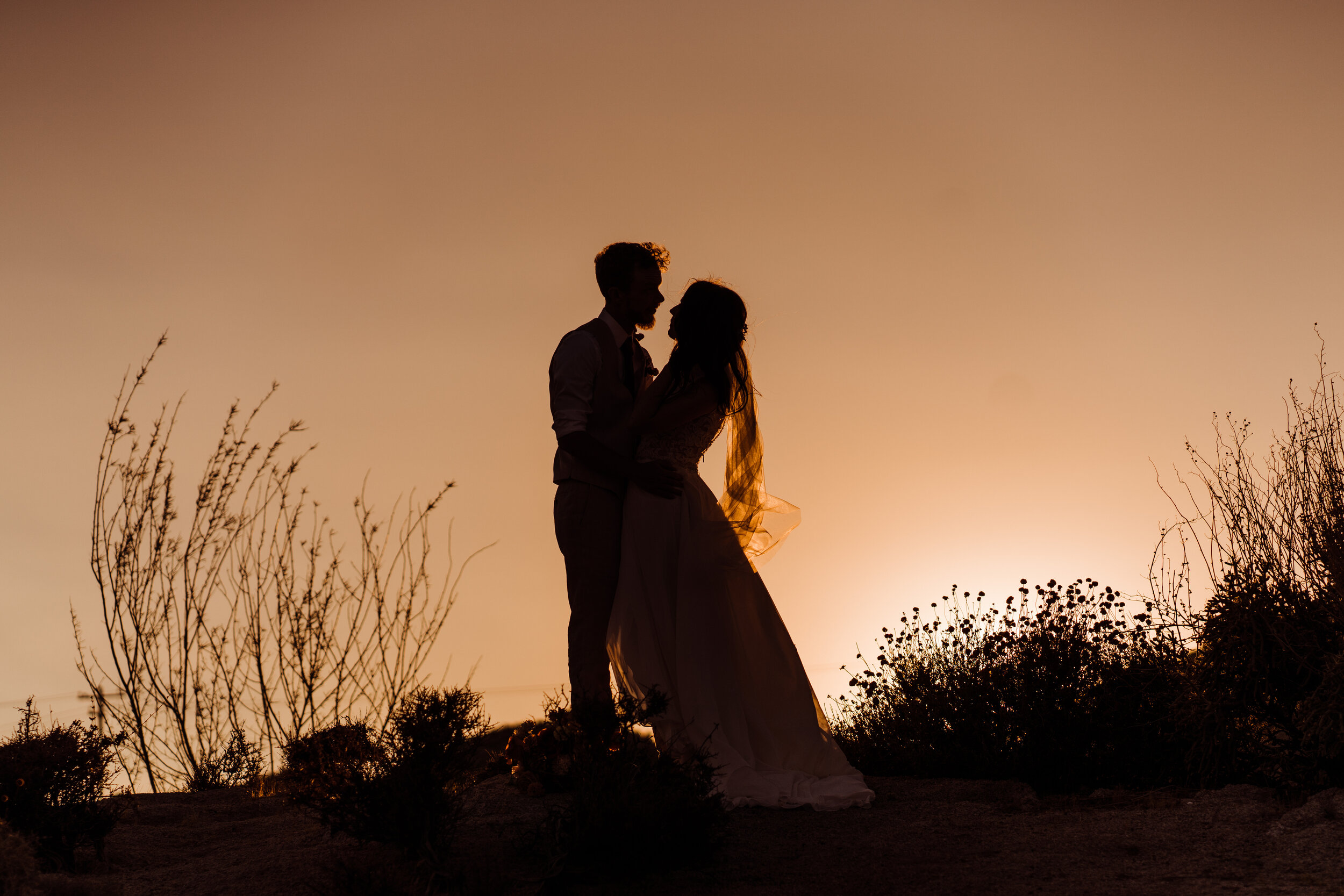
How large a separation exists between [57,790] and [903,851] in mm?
2932

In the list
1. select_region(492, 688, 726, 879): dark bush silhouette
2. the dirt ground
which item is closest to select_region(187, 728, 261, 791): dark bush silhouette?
the dirt ground

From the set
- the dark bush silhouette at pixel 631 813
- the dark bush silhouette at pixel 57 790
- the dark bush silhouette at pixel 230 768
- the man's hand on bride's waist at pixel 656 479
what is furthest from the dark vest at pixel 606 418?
the dark bush silhouette at pixel 230 768

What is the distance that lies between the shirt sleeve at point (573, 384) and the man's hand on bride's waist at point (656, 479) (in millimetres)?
290

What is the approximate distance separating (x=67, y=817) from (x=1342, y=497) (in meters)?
4.88

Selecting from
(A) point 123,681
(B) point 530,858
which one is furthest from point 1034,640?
(A) point 123,681

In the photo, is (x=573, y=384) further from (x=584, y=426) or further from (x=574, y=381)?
(x=584, y=426)

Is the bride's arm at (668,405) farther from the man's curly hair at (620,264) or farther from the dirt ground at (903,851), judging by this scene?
the dirt ground at (903,851)

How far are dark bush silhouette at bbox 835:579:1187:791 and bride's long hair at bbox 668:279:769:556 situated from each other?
129cm

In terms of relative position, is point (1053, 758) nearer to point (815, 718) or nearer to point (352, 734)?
point (815, 718)

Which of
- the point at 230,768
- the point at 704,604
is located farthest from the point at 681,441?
the point at 230,768

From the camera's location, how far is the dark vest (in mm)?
4180

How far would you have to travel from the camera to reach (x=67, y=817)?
3.35 m

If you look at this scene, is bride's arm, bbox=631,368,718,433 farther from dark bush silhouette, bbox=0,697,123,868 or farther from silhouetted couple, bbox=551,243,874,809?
dark bush silhouette, bbox=0,697,123,868

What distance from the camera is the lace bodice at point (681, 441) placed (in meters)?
4.16
